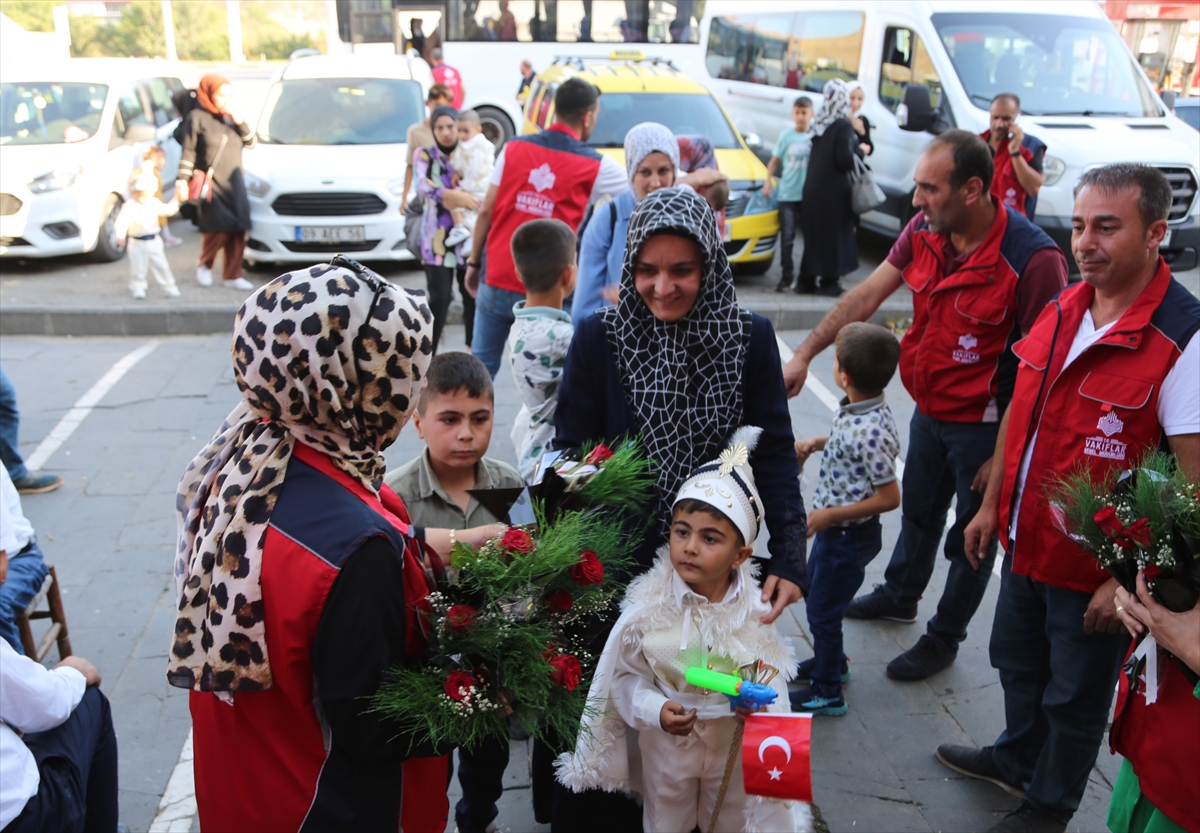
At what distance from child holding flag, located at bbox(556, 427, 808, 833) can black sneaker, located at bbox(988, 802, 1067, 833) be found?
82cm

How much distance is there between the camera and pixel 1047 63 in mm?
10273

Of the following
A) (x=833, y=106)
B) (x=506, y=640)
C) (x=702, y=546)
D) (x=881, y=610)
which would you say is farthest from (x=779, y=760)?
(x=833, y=106)

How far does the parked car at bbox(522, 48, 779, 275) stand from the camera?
9.95 metres

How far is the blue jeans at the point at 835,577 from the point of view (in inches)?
145

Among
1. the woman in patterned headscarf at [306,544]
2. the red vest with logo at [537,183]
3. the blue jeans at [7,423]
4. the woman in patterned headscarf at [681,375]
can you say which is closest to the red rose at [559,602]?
the woman in patterned headscarf at [306,544]

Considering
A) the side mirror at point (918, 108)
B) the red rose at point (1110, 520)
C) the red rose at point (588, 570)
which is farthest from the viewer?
the side mirror at point (918, 108)

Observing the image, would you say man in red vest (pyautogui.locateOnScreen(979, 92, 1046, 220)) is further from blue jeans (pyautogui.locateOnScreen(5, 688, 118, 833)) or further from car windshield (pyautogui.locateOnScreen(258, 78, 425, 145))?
blue jeans (pyautogui.locateOnScreen(5, 688, 118, 833))

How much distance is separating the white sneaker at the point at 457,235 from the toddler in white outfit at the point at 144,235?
337cm

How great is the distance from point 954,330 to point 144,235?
757 centimetres

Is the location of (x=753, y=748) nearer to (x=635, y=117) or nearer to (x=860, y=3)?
(x=635, y=117)

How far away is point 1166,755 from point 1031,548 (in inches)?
30.8

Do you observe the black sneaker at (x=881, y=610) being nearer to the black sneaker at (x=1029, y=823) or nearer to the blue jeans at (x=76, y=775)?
the black sneaker at (x=1029, y=823)

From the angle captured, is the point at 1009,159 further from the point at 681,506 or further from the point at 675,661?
the point at 675,661

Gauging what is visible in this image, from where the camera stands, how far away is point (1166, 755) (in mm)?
2289
